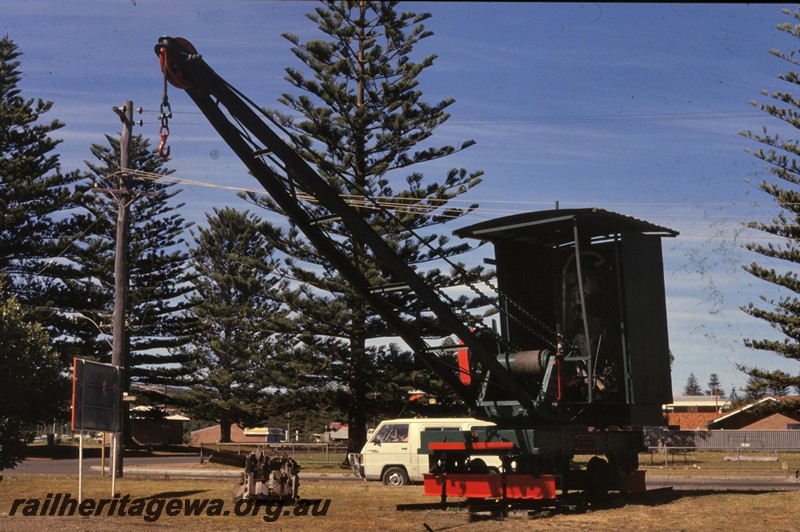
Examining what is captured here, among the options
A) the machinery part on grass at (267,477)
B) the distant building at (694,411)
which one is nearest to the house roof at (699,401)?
the distant building at (694,411)

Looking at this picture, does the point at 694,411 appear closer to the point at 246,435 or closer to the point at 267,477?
the point at 246,435

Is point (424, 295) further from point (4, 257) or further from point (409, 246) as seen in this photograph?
point (4, 257)

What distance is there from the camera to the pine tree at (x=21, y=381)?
20.1 meters

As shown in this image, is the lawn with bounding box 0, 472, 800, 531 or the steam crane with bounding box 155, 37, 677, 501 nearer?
the lawn with bounding box 0, 472, 800, 531

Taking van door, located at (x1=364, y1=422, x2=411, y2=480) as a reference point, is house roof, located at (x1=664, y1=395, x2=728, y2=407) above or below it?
above

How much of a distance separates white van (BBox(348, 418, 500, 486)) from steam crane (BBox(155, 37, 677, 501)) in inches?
261

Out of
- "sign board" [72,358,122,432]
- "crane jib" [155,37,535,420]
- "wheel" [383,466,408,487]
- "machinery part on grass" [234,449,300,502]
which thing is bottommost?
"wheel" [383,466,408,487]

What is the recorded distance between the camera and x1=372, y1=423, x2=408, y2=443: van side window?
2267 cm

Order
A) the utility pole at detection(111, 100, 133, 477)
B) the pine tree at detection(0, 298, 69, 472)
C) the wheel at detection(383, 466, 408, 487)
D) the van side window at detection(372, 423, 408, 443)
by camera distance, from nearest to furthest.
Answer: the pine tree at detection(0, 298, 69, 472), the wheel at detection(383, 466, 408, 487), the van side window at detection(372, 423, 408, 443), the utility pole at detection(111, 100, 133, 477)

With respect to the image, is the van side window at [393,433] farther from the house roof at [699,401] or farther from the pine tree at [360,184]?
the house roof at [699,401]

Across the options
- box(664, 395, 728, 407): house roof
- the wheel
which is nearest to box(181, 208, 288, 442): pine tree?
the wheel

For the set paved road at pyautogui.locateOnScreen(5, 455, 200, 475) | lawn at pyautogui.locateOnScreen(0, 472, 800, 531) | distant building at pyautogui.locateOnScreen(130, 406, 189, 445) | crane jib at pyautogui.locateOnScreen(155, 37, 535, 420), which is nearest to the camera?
lawn at pyautogui.locateOnScreen(0, 472, 800, 531)

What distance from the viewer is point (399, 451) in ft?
74.2

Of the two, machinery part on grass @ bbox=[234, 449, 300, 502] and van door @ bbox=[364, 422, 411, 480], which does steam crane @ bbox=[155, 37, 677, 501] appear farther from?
van door @ bbox=[364, 422, 411, 480]
